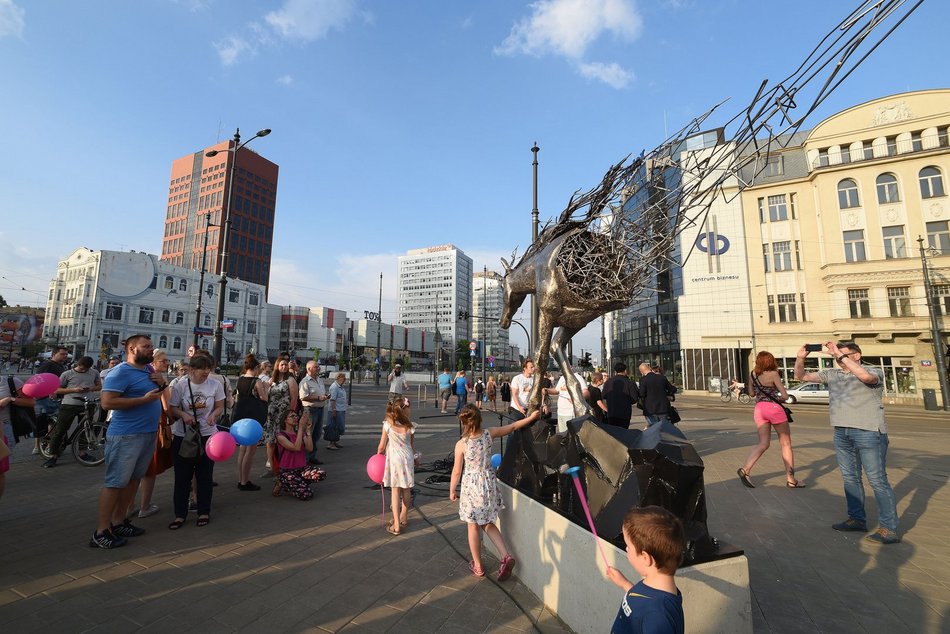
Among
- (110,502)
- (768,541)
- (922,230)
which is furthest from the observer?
(922,230)

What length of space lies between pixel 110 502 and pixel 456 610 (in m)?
3.39

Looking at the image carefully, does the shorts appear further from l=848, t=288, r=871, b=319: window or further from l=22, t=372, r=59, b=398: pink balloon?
l=848, t=288, r=871, b=319: window

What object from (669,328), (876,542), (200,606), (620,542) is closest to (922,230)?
(669,328)

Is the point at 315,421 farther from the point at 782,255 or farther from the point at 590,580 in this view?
the point at 782,255

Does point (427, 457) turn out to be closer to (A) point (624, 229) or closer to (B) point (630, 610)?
(A) point (624, 229)

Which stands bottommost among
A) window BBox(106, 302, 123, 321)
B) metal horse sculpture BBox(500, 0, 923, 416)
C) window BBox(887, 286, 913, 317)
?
metal horse sculpture BBox(500, 0, 923, 416)

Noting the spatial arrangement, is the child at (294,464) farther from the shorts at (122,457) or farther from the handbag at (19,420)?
the handbag at (19,420)

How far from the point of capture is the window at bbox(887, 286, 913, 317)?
24375 millimetres

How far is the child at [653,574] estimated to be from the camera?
1583mm

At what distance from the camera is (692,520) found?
8.62 feet

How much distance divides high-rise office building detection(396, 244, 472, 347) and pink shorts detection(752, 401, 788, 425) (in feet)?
382

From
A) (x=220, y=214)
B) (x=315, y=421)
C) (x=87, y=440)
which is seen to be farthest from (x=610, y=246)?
(x=220, y=214)

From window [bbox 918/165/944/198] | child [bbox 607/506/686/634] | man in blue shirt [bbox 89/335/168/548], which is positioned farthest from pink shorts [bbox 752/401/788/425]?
window [bbox 918/165/944/198]

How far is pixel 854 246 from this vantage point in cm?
2611
